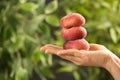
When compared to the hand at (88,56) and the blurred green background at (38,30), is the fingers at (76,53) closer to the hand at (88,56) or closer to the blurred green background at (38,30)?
the hand at (88,56)

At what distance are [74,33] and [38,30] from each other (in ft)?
2.74

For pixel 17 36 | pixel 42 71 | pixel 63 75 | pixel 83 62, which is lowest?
pixel 63 75

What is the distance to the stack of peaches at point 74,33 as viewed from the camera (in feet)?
2.87

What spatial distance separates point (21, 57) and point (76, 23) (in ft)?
2.54

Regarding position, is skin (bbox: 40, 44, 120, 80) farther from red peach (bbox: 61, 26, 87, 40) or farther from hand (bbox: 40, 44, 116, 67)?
red peach (bbox: 61, 26, 87, 40)

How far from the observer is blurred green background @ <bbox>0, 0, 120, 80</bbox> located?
1.54 meters

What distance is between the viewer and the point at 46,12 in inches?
62.4

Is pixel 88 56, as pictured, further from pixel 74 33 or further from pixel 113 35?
pixel 113 35

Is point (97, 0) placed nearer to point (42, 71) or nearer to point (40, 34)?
point (40, 34)

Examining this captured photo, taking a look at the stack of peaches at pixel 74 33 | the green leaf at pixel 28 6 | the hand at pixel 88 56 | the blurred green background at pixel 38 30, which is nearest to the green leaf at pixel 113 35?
the blurred green background at pixel 38 30

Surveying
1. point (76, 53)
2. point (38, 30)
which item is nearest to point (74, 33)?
point (76, 53)

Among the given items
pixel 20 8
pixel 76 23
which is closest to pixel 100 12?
A: pixel 20 8

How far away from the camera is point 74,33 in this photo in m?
0.88

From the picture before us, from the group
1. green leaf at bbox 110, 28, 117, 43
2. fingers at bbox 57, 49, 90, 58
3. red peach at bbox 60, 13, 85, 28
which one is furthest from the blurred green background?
fingers at bbox 57, 49, 90, 58
